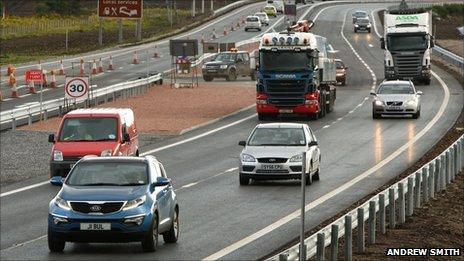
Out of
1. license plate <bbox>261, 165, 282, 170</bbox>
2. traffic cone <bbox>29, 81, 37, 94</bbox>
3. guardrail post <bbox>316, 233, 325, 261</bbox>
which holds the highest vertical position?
guardrail post <bbox>316, 233, 325, 261</bbox>

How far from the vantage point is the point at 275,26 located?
438ft

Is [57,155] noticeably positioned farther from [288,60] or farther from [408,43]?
[408,43]

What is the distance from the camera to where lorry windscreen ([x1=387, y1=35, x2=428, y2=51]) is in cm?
7275

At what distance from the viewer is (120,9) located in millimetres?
99688

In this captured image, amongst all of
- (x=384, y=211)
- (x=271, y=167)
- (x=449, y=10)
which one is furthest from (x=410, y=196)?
(x=449, y=10)

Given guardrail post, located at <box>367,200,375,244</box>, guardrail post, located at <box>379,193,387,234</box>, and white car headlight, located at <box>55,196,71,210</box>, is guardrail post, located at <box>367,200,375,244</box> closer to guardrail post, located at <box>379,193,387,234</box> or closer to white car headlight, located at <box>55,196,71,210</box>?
guardrail post, located at <box>379,193,387,234</box>

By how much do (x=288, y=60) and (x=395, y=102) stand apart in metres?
5.12

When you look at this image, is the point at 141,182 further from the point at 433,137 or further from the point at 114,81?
the point at 114,81

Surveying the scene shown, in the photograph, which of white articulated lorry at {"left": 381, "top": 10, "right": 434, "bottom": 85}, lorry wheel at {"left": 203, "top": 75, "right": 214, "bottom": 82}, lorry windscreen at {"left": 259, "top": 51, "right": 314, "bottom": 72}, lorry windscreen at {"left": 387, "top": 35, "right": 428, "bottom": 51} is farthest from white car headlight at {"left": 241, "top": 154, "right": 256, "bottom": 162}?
lorry wheel at {"left": 203, "top": 75, "right": 214, "bottom": 82}

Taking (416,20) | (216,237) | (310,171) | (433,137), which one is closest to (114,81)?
(416,20)

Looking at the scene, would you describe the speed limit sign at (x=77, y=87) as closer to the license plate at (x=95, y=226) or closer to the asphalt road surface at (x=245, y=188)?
the asphalt road surface at (x=245, y=188)

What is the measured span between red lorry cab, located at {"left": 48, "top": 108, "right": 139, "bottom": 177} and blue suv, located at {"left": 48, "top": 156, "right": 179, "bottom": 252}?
11.0m

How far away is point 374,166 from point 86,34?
305 ft

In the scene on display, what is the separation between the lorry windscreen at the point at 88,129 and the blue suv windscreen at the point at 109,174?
38.0 feet
